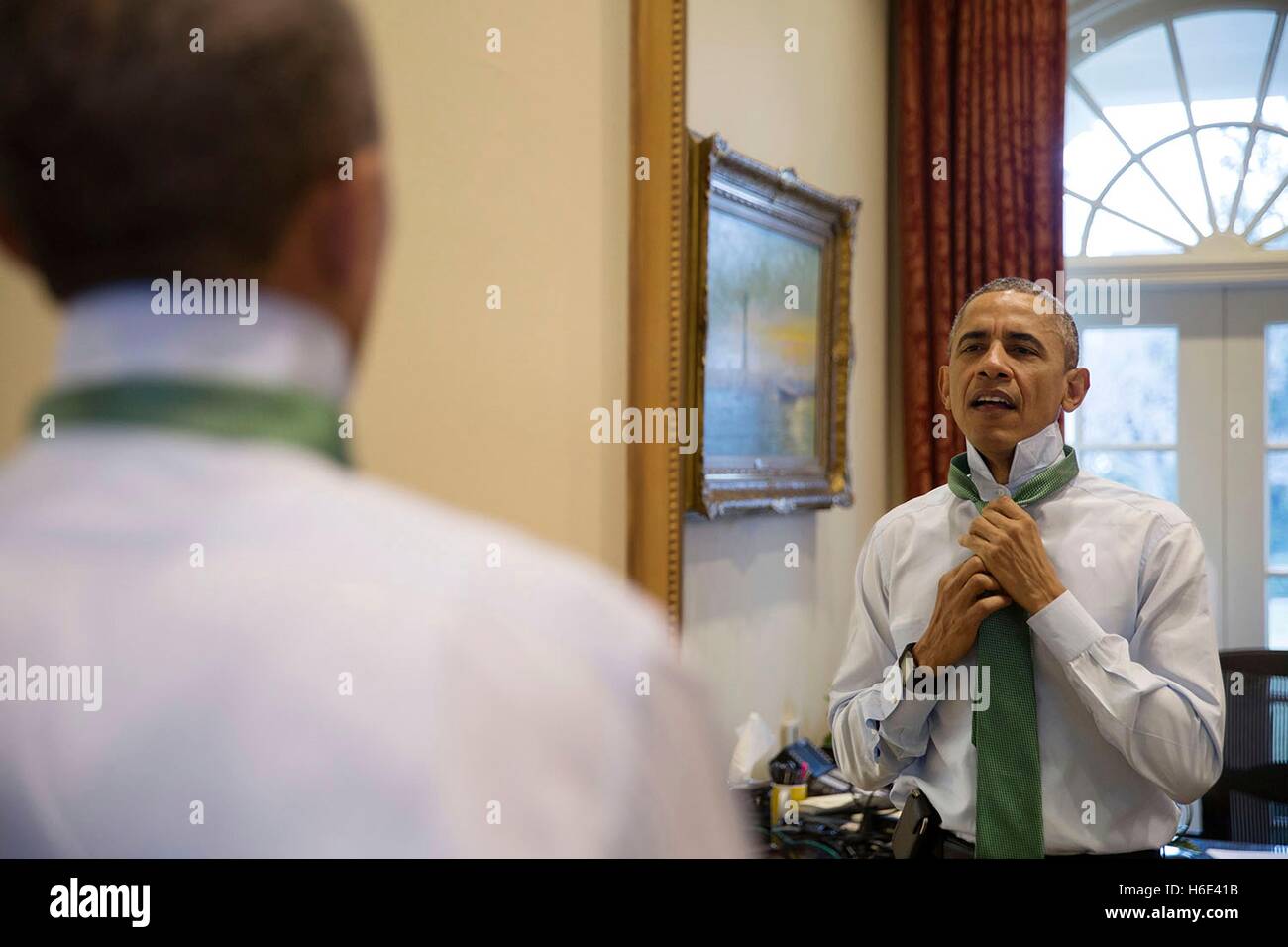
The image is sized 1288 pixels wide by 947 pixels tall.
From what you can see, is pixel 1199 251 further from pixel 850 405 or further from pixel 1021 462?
pixel 1021 462

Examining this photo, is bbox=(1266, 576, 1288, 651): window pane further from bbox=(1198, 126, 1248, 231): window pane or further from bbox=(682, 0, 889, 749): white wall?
bbox=(682, 0, 889, 749): white wall

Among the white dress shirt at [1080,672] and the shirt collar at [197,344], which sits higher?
the shirt collar at [197,344]

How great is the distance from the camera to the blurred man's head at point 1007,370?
3.46 ft

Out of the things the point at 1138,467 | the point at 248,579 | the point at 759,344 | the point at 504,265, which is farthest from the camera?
the point at 1138,467

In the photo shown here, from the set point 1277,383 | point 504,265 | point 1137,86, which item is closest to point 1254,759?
point 1277,383

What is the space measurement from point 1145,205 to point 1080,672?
5.23ft

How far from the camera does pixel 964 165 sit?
169 cm

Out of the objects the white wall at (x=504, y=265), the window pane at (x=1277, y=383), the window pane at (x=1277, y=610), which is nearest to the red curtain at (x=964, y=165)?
the white wall at (x=504, y=265)

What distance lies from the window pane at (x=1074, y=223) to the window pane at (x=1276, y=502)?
65 cm

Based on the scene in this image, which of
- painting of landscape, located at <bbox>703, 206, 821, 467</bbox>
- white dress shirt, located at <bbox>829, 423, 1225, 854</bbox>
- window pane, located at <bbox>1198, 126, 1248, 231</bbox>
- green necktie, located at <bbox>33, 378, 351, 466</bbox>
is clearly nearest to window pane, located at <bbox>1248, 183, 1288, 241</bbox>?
window pane, located at <bbox>1198, 126, 1248, 231</bbox>

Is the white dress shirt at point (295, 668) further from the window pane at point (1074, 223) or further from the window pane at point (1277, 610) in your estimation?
the window pane at point (1277, 610)

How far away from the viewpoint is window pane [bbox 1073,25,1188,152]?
2.20 m

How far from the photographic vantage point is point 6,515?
663 millimetres

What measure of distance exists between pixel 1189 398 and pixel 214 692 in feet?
7.07
